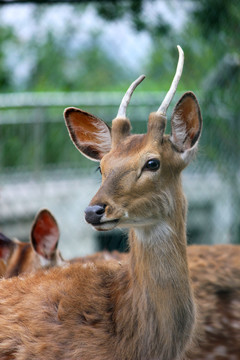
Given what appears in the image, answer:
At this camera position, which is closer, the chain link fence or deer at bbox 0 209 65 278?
deer at bbox 0 209 65 278

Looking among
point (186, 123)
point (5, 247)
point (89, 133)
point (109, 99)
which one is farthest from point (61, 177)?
point (186, 123)

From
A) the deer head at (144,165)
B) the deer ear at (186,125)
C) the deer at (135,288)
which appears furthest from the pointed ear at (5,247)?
the deer ear at (186,125)

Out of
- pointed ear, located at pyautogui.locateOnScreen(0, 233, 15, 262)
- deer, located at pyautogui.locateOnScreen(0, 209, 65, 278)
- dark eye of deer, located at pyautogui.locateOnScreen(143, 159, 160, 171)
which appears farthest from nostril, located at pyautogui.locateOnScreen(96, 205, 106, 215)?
pointed ear, located at pyautogui.locateOnScreen(0, 233, 15, 262)

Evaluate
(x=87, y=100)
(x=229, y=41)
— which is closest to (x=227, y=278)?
(x=229, y=41)

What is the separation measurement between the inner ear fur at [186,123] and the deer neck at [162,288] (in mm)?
279

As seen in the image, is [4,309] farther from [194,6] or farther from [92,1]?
[194,6]

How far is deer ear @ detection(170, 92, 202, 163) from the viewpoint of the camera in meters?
3.30

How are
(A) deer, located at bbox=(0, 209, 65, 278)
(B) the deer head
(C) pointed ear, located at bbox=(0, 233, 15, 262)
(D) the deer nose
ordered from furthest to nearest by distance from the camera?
(C) pointed ear, located at bbox=(0, 233, 15, 262) → (A) deer, located at bbox=(0, 209, 65, 278) → (B) the deer head → (D) the deer nose

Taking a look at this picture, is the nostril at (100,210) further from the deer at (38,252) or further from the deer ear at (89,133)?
the deer at (38,252)

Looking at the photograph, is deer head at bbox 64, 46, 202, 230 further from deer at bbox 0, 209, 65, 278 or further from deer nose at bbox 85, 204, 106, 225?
deer at bbox 0, 209, 65, 278

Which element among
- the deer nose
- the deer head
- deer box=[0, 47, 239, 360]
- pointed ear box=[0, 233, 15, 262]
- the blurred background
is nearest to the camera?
the deer nose

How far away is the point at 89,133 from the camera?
3.56 meters

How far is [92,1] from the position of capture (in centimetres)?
598

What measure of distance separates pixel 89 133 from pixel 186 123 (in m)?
0.55
